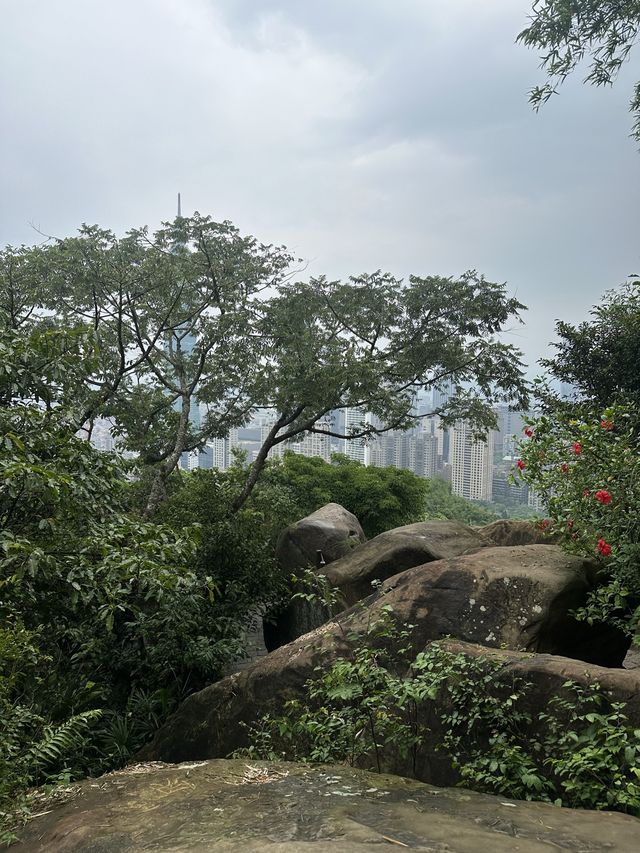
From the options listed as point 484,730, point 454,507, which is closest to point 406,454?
point 454,507

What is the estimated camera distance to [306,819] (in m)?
2.62

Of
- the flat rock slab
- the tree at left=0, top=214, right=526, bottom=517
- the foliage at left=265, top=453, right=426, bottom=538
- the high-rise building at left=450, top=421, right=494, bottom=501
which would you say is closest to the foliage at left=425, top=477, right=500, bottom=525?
the high-rise building at left=450, top=421, right=494, bottom=501

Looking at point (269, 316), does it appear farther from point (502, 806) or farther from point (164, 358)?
Answer: point (502, 806)

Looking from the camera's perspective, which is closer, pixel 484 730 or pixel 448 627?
pixel 484 730

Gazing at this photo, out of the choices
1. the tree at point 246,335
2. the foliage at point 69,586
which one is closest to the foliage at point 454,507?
the tree at point 246,335

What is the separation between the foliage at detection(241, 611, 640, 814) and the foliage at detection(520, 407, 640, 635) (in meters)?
1.57

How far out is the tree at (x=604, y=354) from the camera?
1064cm

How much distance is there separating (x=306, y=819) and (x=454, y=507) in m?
23.1

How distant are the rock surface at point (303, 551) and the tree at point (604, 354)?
4552 mm

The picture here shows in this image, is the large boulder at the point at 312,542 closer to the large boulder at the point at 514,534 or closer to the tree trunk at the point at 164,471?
the tree trunk at the point at 164,471

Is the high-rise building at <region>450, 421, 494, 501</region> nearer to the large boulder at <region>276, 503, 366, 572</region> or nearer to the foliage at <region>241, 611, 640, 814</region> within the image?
the large boulder at <region>276, 503, 366, 572</region>

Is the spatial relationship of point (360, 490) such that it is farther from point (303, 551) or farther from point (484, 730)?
point (484, 730)

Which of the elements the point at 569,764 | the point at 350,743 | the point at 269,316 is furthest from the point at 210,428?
the point at 569,764

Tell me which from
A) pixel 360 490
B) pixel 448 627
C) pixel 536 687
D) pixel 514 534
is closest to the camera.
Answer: pixel 536 687
